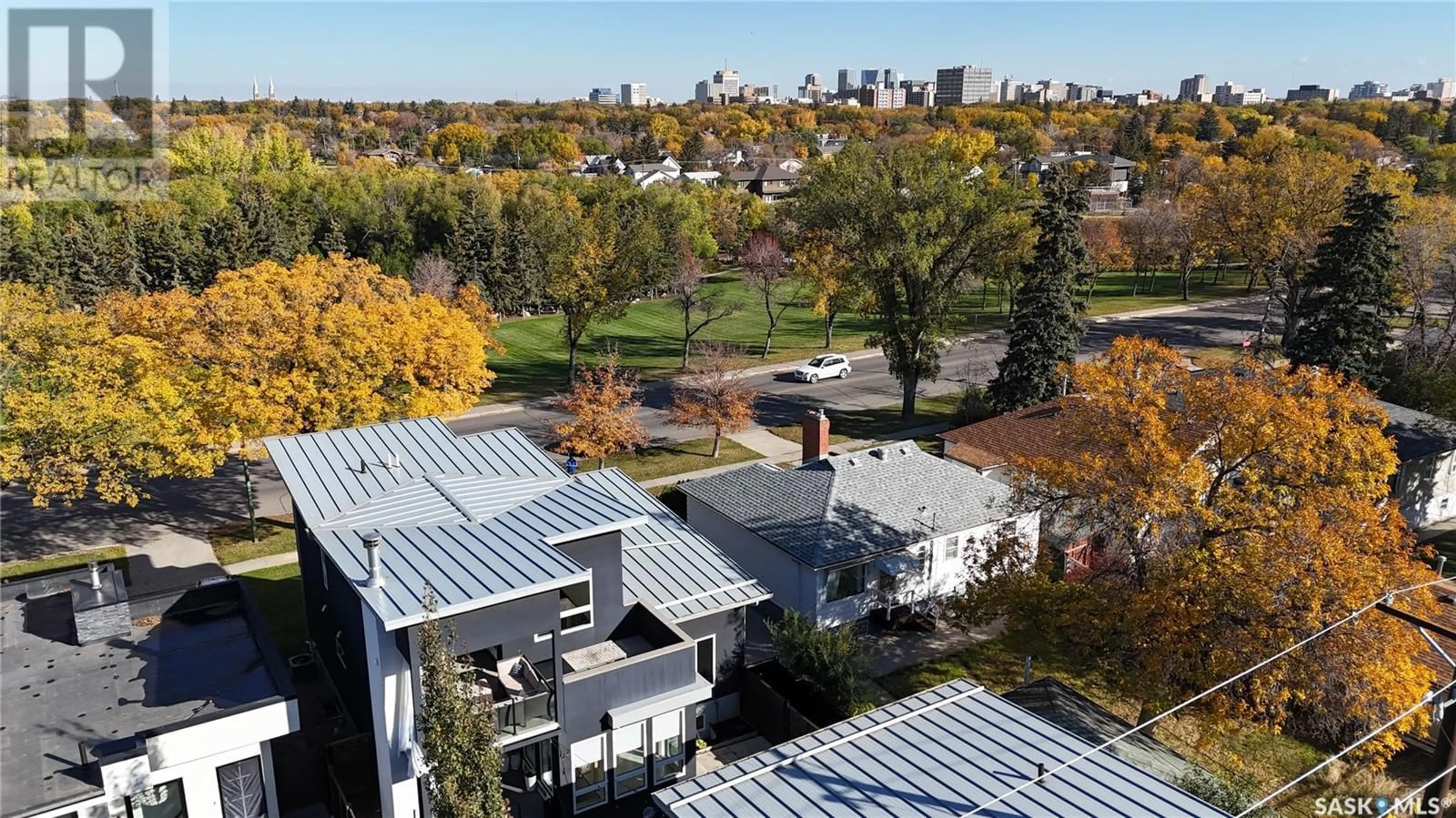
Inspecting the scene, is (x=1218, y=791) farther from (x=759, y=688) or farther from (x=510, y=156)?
(x=510, y=156)

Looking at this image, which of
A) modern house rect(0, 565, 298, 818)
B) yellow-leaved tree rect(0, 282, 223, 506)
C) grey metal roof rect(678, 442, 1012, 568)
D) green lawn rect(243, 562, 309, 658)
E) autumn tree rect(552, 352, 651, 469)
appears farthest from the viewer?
autumn tree rect(552, 352, 651, 469)

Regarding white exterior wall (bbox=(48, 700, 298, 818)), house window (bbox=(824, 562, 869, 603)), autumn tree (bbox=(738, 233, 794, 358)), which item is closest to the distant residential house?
autumn tree (bbox=(738, 233, 794, 358))

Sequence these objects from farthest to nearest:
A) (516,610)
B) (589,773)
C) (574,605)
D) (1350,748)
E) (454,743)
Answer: (574,605) < (589,773) < (516,610) < (454,743) < (1350,748)

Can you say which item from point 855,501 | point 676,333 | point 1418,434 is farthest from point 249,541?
point 1418,434

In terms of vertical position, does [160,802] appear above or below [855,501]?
below

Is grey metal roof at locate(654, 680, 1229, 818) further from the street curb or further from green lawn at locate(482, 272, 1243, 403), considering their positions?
green lawn at locate(482, 272, 1243, 403)

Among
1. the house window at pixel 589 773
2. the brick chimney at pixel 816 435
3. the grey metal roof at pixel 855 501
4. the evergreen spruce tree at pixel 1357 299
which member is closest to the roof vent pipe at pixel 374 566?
the house window at pixel 589 773

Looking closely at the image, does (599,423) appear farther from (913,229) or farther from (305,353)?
(913,229)
